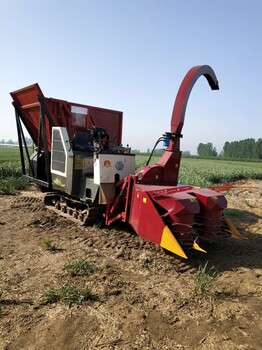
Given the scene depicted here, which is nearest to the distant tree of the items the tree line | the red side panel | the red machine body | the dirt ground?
the tree line

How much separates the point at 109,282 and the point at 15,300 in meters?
1.06

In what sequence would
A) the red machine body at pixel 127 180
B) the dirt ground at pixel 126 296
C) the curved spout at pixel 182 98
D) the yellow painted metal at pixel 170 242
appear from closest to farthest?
the dirt ground at pixel 126 296
the yellow painted metal at pixel 170 242
the red machine body at pixel 127 180
the curved spout at pixel 182 98

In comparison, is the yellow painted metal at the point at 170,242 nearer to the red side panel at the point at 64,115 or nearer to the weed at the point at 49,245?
the weed at the point at 49,245

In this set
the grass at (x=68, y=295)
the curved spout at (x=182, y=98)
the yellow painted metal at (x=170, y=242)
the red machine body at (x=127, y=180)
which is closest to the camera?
the grass at (x=68, y=295)

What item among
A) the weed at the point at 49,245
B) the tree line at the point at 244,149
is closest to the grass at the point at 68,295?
the weed at the point at 49,245

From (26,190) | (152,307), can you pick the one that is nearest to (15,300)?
(152,307)

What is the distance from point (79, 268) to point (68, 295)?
0.74m

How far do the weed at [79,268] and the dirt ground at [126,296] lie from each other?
74 mm

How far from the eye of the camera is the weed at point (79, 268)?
384 centimetres

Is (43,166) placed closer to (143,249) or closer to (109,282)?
(143,249)

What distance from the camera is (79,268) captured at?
395cm

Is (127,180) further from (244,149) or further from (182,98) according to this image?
(244,149)

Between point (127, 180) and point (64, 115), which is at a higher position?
point (64, 115)

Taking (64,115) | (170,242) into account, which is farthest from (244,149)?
(170,242)
